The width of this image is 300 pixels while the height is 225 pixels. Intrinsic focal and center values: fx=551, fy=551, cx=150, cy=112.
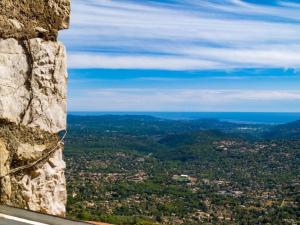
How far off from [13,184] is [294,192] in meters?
95.9

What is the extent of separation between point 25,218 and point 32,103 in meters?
1.23

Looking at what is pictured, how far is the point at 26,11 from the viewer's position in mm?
5996

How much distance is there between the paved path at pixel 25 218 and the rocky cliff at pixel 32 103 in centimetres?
20

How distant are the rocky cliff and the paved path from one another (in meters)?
0.20

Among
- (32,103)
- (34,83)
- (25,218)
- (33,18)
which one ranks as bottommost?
(25,218)

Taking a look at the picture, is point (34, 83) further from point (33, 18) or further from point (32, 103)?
point (33, 18)

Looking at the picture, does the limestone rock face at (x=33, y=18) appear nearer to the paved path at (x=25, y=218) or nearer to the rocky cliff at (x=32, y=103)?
the rocky cliff at (x=32, y=103)

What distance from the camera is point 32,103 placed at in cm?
591

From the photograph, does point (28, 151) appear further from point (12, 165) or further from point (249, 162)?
point (249, 162)

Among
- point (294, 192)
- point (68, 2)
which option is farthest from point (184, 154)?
point (68, 2)

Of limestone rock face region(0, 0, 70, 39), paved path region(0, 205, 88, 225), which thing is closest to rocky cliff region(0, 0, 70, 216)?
limestone rock face region(0, 0, 70, 39)

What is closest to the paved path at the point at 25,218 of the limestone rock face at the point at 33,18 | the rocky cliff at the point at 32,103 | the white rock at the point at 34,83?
the rocky cliff at the point at 32,103

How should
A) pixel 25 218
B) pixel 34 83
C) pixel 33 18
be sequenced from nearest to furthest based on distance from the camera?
pixel 25 218
pixel 34 83
pixel 33 18

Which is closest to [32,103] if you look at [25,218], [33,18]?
[33,18]
